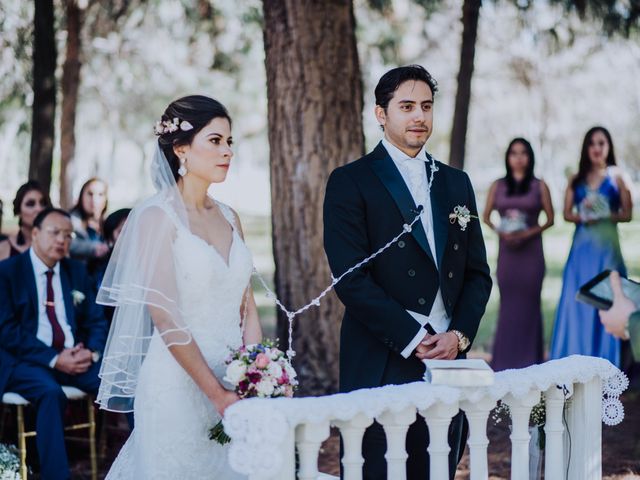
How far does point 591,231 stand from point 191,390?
560 centimetres

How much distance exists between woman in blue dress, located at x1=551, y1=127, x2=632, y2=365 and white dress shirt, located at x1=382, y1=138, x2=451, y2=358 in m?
4.89

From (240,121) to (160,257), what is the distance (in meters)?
40.0

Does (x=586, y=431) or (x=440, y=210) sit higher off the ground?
(x=440, y=210)

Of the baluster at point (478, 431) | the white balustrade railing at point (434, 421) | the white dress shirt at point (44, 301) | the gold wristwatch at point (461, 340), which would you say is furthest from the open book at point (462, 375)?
the white dress shirt at point (44, 301)

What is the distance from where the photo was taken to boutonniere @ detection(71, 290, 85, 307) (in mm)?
6332

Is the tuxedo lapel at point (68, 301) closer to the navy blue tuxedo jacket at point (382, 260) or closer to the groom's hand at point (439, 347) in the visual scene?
the navy blue tuxedo jacket at point (382, 260)

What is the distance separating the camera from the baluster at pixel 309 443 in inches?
114

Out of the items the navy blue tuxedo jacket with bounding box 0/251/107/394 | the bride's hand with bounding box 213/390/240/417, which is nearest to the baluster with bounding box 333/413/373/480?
the bride's hand with bounding box 213/390/240/417


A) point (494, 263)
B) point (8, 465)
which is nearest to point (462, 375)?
point (8, 465)

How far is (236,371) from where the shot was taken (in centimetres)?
337

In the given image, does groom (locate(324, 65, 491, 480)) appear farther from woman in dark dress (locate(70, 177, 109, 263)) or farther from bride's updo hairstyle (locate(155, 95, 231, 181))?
woman in dark dress (locate(70, 177, 109, 263))

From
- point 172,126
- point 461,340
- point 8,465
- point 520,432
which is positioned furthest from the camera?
point 8,465

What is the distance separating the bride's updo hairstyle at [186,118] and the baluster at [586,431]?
6.00ft

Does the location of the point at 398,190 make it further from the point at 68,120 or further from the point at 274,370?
the point at 68,120
